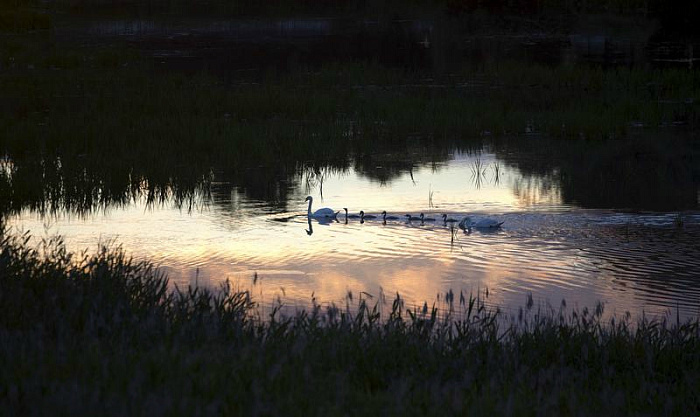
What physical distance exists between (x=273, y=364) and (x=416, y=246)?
7050mm

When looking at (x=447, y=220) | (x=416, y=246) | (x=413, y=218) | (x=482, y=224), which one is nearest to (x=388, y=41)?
(x=413, y=218)

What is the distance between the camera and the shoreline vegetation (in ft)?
17.1

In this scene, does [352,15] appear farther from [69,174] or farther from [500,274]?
[500,274]

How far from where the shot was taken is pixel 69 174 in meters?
16.4

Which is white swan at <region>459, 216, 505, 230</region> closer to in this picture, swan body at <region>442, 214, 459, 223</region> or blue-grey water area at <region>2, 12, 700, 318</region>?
blue-grey water area at <region>2, 12, 700, 318</region>

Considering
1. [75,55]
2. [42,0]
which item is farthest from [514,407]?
[42,0]

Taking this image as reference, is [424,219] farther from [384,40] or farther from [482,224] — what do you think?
[384,40]

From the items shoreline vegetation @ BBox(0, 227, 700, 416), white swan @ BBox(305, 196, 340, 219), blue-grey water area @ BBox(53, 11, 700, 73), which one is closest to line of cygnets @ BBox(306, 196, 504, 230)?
white swan @ BBox(305, 196, 340, 219)

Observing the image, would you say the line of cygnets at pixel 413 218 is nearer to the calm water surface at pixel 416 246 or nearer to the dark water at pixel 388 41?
the calm water surface at pixel 416 246

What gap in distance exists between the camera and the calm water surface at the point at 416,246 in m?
10.7

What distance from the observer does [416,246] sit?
12.9 m

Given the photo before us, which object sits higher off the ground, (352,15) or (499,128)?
(352,15)

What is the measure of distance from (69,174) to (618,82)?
56.7 ft

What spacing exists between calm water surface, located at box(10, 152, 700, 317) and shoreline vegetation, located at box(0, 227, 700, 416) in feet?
4.58
